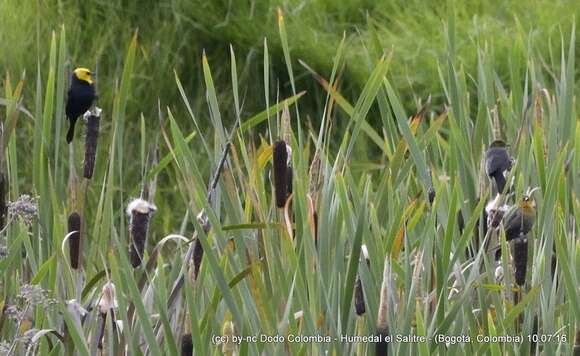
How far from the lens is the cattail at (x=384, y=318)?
40.8 inches

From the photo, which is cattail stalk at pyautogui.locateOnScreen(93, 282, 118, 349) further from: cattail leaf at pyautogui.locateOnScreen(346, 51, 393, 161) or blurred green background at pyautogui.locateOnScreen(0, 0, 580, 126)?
blurred green background at pyautogui.locateOnScreen(0, 0, 580, 126)

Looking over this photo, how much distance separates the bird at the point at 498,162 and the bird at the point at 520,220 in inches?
3.5

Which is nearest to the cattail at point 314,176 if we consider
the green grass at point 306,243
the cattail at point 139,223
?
the green grass at point 306,243

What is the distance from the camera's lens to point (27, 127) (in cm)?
306

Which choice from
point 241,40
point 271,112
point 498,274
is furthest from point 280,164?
point 241,40

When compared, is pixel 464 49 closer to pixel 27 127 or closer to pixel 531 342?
pixel 27 127

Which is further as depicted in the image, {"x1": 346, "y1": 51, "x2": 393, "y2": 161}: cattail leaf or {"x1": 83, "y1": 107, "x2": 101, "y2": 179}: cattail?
{"x1": 346, "y1": 51, "x2": 393, "y2": 161}: cattail leaf

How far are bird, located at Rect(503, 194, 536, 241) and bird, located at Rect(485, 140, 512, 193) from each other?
89 mm

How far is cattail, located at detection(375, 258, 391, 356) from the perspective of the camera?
104 centimetres

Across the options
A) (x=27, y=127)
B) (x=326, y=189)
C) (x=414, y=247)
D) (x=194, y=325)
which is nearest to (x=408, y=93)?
(x=27, y=127)

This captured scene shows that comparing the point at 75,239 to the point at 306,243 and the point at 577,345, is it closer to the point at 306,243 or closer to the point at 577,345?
the point at 306,243

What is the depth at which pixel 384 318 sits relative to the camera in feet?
3.43

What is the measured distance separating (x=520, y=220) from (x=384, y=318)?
0.58 ft

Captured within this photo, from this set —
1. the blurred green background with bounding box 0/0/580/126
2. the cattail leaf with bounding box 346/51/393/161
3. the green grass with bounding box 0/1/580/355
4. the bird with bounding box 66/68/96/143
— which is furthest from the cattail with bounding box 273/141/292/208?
the blurred green background with bounding box 0/0/580/126
